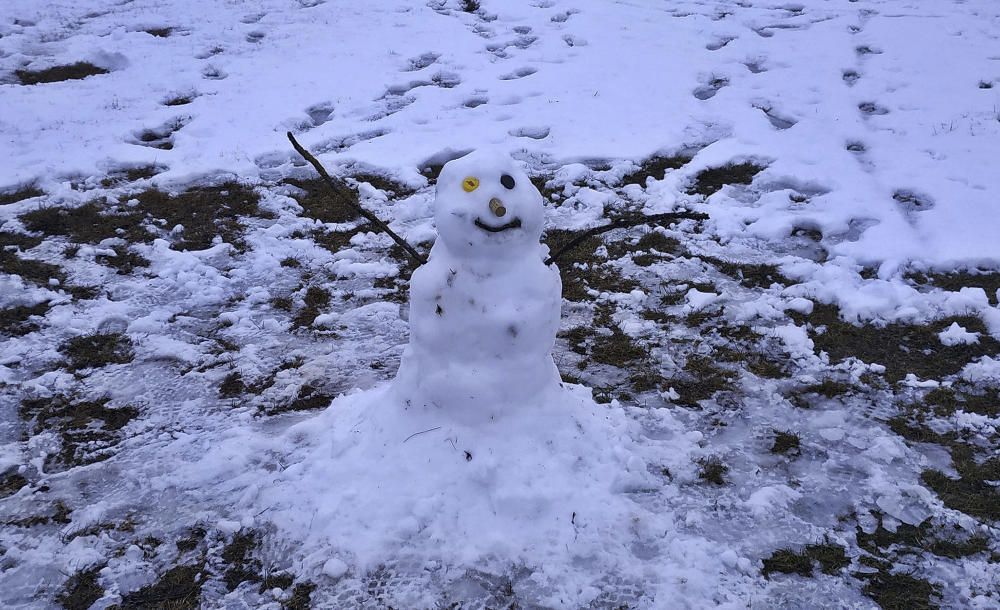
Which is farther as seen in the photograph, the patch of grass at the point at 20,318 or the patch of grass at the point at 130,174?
the patch of grass at the point at 130,174

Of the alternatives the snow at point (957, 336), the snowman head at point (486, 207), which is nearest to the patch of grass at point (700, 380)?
the snow at point (957, 336)

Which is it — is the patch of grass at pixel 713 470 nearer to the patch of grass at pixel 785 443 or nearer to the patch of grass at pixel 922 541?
the patch of grass at pixel 785 443

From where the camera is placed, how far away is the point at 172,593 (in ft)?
12.6

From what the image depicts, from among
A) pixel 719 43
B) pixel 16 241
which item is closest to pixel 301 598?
pixel 16 241

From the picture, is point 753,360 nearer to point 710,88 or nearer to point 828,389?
point 828,389

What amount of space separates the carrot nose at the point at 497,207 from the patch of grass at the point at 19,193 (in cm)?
732

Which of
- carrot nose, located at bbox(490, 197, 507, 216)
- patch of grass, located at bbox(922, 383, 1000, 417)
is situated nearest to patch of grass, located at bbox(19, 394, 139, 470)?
carrot nose, located at bbox(490, 197, 507, 216)

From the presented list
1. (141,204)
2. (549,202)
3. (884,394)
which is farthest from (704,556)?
(141,204)

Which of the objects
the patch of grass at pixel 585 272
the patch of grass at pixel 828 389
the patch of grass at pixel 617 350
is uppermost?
the patch of grass at pixel 828 389

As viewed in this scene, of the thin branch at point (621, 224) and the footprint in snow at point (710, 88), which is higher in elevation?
the thin branch at point (621, 224)

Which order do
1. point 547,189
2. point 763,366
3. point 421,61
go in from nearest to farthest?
point 763,366 → point 547,189 → point 421,61

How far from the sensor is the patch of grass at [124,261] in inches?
281

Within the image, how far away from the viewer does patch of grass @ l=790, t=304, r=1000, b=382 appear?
5.70 metres

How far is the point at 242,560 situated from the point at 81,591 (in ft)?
2.73
